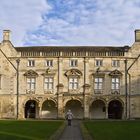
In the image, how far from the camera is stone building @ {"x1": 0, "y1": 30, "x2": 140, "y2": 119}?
74850mm

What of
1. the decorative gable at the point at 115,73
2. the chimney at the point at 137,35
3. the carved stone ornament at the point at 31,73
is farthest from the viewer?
the chimney at the point at 137,35

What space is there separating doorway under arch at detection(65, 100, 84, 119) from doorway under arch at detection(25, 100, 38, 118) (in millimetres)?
4935

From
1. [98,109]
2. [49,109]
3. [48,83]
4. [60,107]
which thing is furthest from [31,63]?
[98,109]

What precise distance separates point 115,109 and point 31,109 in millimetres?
13432

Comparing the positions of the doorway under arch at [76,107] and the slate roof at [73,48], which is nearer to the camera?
the doorway under arch at [76,107]

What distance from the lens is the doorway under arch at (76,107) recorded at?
249ft

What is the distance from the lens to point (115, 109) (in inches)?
3049

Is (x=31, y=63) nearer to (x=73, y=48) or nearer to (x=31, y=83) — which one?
(x=31, y=83)

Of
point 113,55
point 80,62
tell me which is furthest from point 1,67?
point 113,55

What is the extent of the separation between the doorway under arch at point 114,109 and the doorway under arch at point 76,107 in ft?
15.2

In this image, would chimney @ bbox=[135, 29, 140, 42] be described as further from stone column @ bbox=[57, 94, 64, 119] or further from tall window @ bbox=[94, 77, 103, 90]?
stone column @ bbox=[57, 94, 64, 119]

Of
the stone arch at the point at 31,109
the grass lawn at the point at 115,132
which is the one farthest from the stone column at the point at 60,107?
the grass lawn at the point at 115,132

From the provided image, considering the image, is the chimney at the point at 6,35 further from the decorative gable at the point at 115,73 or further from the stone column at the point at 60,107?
the decorative gable at the point at 115,73

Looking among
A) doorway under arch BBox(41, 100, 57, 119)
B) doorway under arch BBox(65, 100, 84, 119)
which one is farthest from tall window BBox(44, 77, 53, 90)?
doorway under arch BBox(65, 100, 84, 119)
